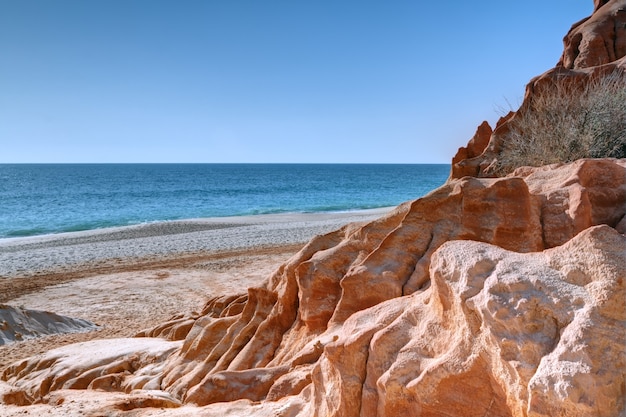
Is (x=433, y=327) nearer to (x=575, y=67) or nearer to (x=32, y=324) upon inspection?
(x=32, y=324)

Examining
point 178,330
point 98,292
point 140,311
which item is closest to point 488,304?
point 178,330

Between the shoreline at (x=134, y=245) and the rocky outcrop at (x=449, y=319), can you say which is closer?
the rocky outcrop at (x=449, y=319)

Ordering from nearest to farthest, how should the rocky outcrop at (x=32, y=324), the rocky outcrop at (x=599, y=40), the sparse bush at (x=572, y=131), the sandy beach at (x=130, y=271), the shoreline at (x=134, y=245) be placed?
the sparse bush at (x=572, y=131) → the rocky outcrop at (x=32, y=324) → the sandy beach at (x=130, y=271) → the rocky outcrop at (x=599, y=40) → the shoreline at (x=134, y=245)

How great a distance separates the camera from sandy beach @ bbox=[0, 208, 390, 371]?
15.5 m

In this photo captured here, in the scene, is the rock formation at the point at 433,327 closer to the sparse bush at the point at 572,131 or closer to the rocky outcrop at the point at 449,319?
the rocky outcrop at the point at 449,319

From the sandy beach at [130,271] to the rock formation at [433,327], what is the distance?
4.33m

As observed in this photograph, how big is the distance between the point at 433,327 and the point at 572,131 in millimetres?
6053

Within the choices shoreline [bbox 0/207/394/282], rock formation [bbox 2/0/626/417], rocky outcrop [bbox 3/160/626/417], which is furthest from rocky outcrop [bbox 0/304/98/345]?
shoreline [bbox 0/207/394/282]

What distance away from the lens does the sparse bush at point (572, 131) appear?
29.7ft

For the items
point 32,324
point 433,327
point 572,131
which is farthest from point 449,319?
point 32,324

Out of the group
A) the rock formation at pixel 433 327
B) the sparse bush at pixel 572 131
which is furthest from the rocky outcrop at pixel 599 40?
the sparse bush at pixel 572 131

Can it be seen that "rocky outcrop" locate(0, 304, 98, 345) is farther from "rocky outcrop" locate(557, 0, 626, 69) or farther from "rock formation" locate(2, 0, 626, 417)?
"rocky outcrop" locate(557, 0, 626, 69)

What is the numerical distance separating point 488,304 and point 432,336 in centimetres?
85

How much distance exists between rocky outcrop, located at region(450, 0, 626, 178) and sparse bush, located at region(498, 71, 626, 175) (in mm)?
460
